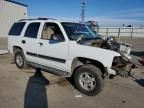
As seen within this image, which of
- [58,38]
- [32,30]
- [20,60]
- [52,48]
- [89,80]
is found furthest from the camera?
[20,60]

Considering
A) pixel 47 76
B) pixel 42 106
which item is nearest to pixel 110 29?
pixel 47 76

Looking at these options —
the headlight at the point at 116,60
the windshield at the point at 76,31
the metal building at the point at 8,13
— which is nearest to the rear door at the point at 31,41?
the windshield at the point at 76,31

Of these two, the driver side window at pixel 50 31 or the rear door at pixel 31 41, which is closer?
the driver side window at pixel 50 31

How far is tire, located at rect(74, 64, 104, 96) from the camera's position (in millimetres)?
5531

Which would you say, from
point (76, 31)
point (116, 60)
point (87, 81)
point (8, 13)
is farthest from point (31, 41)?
point (8, 13)

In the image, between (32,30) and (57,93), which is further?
(32,30)

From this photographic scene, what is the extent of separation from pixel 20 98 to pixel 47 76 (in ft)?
7.07

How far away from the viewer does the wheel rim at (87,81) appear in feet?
18.7

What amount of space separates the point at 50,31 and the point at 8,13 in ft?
89.1

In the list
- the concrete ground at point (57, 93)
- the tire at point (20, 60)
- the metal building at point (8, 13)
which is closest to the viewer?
the concrete ground at point (57, 93)

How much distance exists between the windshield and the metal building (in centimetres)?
2577

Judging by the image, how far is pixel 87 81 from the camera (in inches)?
227

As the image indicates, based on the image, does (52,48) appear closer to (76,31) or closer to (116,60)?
(76,31)

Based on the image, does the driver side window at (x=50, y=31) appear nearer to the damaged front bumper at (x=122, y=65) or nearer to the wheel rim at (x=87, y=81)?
the wheel rim at (x=87, y=81)
